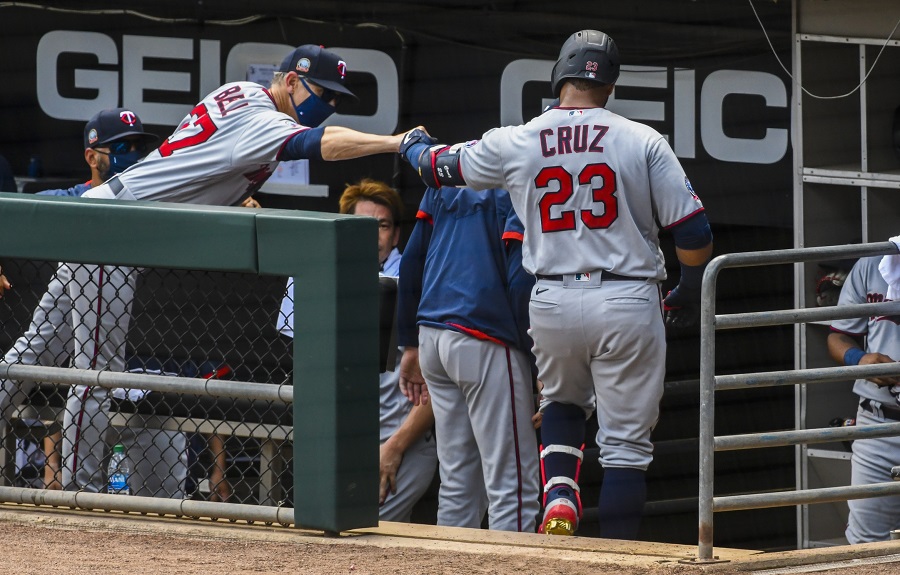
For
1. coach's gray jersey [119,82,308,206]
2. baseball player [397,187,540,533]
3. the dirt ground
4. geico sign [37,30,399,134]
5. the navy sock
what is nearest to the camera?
the dirt ground

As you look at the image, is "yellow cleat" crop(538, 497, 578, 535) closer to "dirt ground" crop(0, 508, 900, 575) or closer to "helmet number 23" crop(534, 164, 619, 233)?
"dirt ground" crop(0, 508, 900, 575)

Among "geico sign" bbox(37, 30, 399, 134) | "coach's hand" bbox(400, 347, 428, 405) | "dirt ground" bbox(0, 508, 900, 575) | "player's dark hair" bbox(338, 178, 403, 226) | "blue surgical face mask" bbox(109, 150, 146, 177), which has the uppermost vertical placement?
"geico sign" bbox(37, 30, 399, 134)

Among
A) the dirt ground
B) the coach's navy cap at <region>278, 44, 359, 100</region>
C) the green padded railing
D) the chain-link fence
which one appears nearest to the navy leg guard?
the dirt ground

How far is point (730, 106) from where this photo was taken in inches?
194

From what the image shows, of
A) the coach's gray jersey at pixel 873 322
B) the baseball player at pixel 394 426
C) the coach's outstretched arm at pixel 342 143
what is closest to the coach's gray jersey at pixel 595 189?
the coach's outstretched arm at pixel 342 143

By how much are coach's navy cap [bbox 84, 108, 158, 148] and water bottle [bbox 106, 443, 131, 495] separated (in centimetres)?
Result: 133

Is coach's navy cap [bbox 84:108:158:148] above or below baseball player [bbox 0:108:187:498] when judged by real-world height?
above

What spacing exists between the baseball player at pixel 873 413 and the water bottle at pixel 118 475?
218 centimetres

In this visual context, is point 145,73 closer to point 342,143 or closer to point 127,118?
point 127,118

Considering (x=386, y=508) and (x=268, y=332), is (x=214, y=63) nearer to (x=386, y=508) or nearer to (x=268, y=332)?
(x=268, y=332)

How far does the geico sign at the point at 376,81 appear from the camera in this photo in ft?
16.2

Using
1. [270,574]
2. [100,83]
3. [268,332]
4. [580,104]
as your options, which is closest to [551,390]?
[580,104]

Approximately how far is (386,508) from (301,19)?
2282 millimetres

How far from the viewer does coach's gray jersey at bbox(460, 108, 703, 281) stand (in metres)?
3.40
